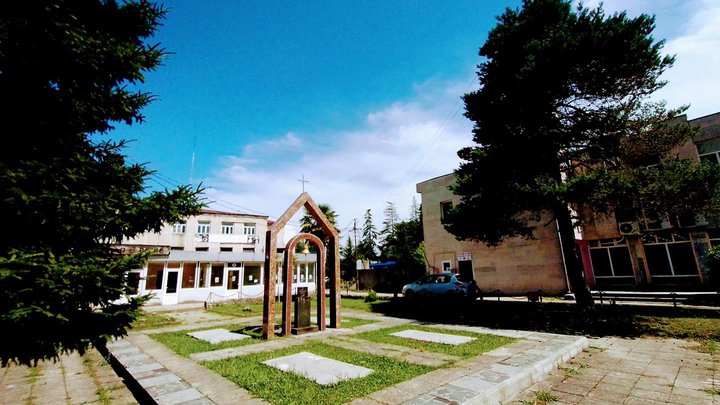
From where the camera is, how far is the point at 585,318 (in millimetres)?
11023

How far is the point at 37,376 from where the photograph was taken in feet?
21.1

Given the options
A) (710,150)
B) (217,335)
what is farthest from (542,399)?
(710,150)

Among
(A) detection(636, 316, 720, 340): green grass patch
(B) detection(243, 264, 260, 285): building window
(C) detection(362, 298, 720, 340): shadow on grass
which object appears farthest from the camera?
(B) detection(243, 264, 260, 285): building window

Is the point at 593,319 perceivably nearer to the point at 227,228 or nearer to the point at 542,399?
the point at 542,399

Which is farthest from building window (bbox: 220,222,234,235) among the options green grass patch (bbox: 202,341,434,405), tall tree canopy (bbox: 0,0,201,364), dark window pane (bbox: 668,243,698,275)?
dark window pane (bbox: 668,243,698,275)

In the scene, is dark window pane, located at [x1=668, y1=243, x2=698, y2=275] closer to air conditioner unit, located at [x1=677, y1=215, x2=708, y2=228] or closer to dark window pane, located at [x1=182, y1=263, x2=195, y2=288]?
air conditioner unit, located at [x1=677, y1=215, x2=708, y2=228]

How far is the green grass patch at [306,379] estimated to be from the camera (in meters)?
4.64

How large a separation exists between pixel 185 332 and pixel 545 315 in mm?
13432

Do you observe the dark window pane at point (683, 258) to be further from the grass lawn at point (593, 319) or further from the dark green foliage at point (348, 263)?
the dark green foliage at point (348, 263)

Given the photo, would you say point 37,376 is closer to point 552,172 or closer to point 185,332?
point 185,332

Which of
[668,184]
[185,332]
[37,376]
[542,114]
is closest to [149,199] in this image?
[37,376]

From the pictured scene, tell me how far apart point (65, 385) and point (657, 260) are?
26808 millimetres

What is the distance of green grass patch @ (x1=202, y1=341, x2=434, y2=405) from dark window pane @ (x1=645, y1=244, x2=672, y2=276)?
817 inches

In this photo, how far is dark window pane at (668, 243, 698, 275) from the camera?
56.7 feet
